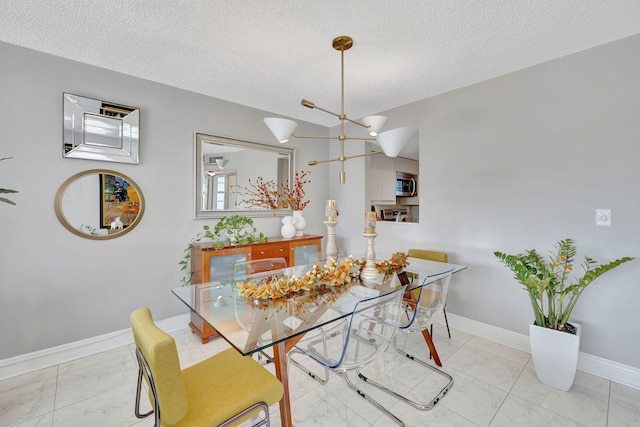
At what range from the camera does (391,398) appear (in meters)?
1.81

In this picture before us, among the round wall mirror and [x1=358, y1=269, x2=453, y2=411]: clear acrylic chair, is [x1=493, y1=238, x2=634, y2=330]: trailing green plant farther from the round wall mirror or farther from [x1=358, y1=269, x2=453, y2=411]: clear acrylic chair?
the round wall mirror

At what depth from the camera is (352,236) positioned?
149 inches

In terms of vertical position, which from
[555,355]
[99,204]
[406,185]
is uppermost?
[406,185]

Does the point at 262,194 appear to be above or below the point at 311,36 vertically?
below

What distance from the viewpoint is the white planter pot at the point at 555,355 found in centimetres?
185

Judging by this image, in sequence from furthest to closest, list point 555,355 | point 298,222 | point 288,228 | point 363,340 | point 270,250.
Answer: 1. point 298,222
2. point 288,228
3. point 270,250
4. point 555,355
5. point 363,340

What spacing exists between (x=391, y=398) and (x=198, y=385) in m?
1.24

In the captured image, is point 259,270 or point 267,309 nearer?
point 267,309

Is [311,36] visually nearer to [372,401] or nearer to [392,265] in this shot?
[392,265]

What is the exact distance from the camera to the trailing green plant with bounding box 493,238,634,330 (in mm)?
1924

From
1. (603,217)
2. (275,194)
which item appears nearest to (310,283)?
(275,194)

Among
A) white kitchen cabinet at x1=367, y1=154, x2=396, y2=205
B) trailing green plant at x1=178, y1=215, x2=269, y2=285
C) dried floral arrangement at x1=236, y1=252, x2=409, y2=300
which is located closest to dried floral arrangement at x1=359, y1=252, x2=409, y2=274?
dried floral arrangement at x1=236, y1=252, x2=409, y2=300

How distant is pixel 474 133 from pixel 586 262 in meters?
1.40

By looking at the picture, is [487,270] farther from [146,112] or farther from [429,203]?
[146,112]
